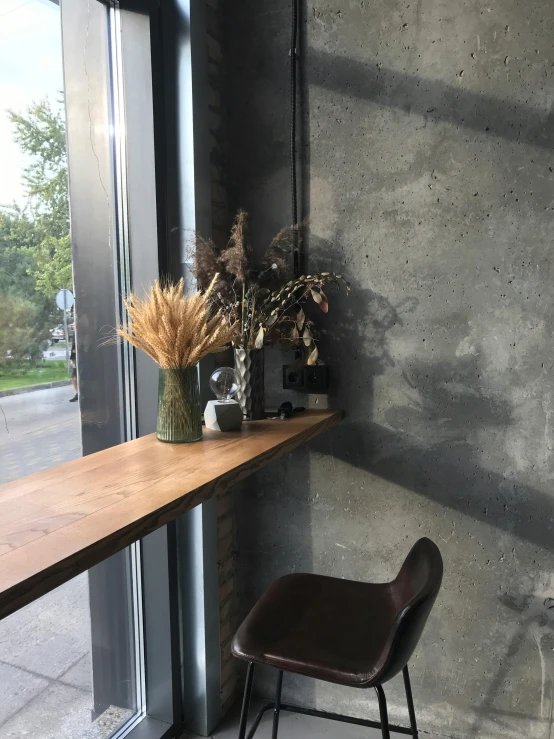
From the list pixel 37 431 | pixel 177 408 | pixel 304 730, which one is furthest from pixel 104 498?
pixel 304 730

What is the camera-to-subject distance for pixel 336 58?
205cm

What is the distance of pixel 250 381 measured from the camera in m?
1.97

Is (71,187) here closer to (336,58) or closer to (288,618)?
(336,58)

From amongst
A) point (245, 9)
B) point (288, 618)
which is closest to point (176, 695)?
point (288, 618)

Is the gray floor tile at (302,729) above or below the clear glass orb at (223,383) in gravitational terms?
below

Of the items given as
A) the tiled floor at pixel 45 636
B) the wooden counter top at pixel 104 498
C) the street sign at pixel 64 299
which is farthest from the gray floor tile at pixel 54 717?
the street sign at pixel 64 299

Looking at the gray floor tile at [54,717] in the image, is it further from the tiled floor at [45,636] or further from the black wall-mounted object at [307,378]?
the black wall-mounted object at [307,378]

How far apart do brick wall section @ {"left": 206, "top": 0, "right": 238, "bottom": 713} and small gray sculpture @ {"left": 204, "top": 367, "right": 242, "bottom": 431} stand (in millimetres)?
369

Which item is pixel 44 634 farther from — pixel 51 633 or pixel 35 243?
pixel 35 243

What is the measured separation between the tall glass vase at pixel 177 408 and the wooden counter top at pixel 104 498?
1.5 inches

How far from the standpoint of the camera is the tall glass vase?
5.48 feet

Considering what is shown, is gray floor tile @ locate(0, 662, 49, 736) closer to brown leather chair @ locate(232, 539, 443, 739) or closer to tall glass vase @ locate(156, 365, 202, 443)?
brown leather chair @ locate(232, 539, 443, 739)

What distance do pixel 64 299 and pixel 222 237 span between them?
2.23 feet

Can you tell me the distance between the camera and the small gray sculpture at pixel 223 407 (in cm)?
180
